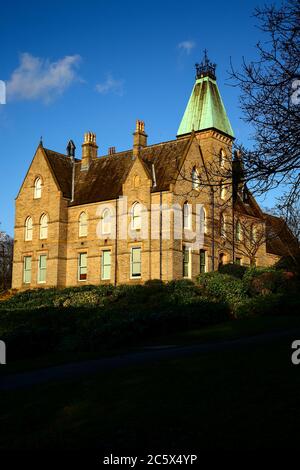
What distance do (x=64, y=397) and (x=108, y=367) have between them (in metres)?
3.54

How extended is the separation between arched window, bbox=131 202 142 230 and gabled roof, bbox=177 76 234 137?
8.33m

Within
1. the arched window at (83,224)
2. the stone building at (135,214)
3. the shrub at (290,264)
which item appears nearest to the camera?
the shrub at (290,264)

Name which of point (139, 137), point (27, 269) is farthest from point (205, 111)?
point (27, 269)

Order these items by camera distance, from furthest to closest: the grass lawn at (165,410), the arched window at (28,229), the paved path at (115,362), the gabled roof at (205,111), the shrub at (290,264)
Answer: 1. the arched window at (28,229)
2. the gabled roof at (205,111)
3. the shrub at (290,264)
4. the paved path at (115,362)
5. the grass lawn at (165,410)

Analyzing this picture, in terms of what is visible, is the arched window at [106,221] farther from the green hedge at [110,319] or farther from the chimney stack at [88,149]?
the green hedge at [110,319]

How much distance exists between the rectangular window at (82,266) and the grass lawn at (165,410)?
32236 millimetres

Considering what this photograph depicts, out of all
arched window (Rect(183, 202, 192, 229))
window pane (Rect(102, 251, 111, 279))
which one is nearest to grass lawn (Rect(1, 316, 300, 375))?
arched window (Rect(183, 202, 192, 229))

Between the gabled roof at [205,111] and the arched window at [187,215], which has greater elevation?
the gabled roof at [205,111]

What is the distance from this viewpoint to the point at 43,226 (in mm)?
46594

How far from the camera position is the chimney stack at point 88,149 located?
48.6m

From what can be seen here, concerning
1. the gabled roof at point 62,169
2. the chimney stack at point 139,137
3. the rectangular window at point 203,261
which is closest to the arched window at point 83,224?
the gabled roof at point 62,169

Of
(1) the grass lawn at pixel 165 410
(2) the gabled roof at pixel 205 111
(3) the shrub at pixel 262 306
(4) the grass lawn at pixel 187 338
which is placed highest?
(2) the gabled roof at pixel 205 111

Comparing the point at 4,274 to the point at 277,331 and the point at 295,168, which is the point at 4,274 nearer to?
the point at 277,331

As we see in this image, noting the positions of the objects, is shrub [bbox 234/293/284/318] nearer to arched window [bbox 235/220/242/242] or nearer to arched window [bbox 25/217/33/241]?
arched window [bbox 235/220/242/242]
